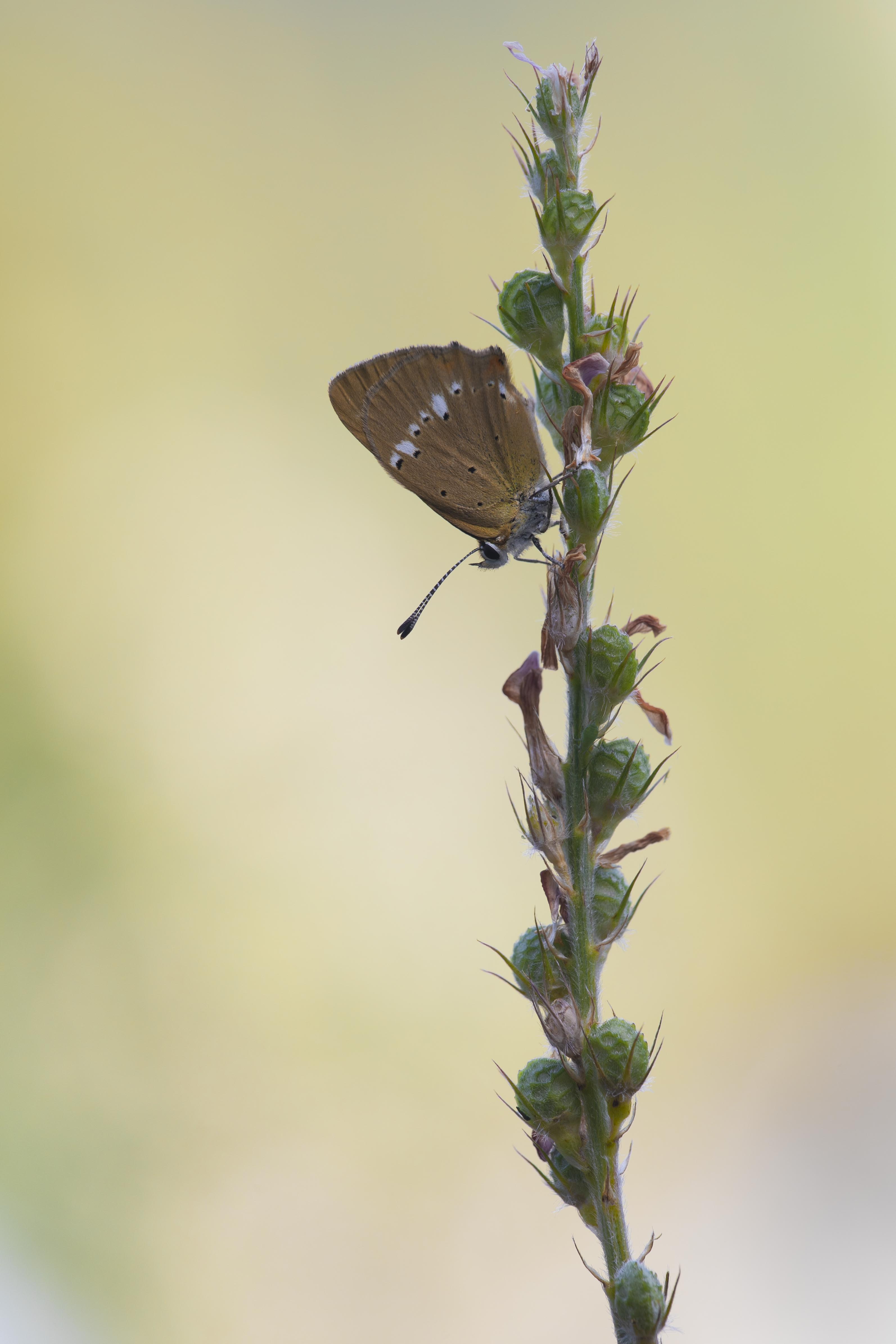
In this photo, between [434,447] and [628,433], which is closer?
[628,433]

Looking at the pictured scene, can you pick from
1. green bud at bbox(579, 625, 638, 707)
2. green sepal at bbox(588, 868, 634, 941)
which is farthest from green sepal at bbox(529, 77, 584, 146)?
green sepal at bbox(588, 868, 634, 941)

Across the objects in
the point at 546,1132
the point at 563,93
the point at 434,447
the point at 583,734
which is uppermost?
the point at 563,93

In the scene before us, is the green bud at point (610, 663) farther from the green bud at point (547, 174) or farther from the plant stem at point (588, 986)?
the green bud at point (547, 174)

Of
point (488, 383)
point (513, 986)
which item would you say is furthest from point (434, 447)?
point (513, 986)

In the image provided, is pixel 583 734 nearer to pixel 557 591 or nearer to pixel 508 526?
pixel 557 591

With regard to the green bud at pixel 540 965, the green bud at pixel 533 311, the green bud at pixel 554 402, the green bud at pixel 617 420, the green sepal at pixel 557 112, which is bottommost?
the green bud at pixel 540 965

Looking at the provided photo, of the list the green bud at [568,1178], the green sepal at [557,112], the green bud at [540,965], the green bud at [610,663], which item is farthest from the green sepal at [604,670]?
the green sepal at [557,112]

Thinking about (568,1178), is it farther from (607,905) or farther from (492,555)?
(492,555)
